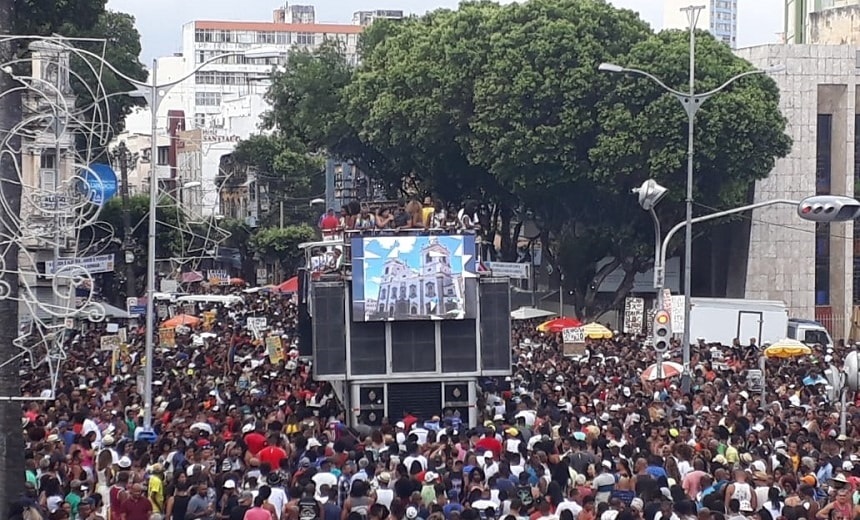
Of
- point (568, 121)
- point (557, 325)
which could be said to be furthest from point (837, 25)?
point (557, 325)

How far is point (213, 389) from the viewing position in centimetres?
2717

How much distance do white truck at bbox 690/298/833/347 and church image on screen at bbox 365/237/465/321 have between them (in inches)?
631

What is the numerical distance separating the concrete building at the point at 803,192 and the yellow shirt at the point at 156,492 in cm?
3824

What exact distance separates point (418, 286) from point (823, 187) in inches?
1244

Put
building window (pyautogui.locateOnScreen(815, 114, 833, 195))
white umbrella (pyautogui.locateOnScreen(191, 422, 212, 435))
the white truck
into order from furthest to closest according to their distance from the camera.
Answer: building window (pyautogui.locateOnScreen(815, 114, 833, 195))
the white truck
white umbrella (pyautogui.locateOnScreen(191, 422, 212, 435))

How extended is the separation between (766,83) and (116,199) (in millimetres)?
24506

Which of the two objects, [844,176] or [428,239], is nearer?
[428,239]

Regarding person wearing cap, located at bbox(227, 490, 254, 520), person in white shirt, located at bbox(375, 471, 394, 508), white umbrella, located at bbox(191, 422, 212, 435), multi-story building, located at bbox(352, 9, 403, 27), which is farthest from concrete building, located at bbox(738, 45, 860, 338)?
multi-story building, located at bbox(352, 9, 403, 27)

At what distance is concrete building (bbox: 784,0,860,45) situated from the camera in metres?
63.7

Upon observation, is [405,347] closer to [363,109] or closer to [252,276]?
[363,109]

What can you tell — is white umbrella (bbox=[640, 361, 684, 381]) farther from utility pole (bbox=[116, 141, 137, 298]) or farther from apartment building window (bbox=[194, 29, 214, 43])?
apartment building window (bbox=[194, 29, 214, 43])

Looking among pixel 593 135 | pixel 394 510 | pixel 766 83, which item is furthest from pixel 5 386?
pixel 766 83

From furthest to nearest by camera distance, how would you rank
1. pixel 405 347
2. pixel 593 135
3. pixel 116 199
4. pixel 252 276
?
pixel 252 276 < pixel 116 199 < pixel 593 135 < pixel 405 347

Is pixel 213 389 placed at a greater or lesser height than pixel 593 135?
lesser
